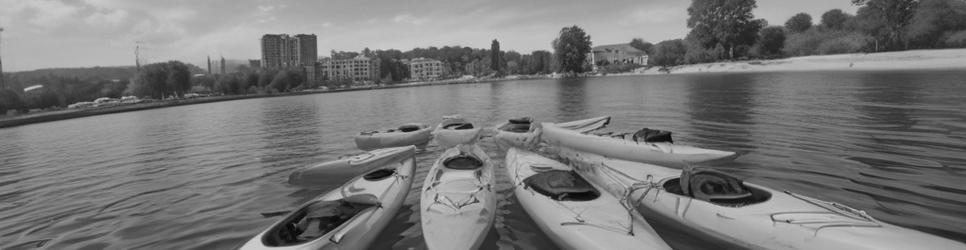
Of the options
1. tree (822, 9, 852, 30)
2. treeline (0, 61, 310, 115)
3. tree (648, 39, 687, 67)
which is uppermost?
tree (822, 9, 852, 30)

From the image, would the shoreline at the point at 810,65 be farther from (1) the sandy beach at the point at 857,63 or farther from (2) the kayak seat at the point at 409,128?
(2) the kayak seat at the point at 409,128

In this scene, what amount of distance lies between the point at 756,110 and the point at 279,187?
107 feet

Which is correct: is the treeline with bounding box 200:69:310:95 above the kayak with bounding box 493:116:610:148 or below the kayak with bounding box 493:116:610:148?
above

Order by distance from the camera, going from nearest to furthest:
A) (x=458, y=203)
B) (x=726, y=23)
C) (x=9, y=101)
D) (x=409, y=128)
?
1. (x=458, y=203)
2. (x=409, y=128)
3. (x=9, y=101)
4. (x=726, y=23)

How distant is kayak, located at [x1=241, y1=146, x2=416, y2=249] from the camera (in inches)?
304

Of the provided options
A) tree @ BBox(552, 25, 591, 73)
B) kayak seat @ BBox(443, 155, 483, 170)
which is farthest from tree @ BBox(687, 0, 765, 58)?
kayak seat @ BBox(443, 155, 483, 170)

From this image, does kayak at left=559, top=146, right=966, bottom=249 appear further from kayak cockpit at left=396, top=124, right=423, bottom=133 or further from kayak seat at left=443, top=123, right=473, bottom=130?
kayak cockpit at left=396, top=124, right=423, bottom=133

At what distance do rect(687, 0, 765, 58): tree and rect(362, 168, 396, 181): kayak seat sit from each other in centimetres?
13297

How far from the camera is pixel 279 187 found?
15648 mm

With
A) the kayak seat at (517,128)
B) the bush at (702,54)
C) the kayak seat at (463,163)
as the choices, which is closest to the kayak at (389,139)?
the kayak seat at (517,128)

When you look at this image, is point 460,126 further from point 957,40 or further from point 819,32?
point 819,32

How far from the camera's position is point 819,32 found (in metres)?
124

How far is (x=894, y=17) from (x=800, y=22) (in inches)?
2223

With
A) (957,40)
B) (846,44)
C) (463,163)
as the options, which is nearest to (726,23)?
(846,44)
